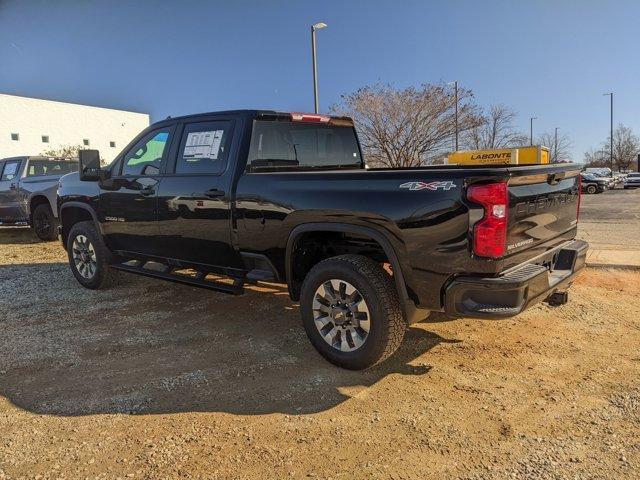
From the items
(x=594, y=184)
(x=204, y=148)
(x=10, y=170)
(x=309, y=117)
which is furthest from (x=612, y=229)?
(x=594, y=184)

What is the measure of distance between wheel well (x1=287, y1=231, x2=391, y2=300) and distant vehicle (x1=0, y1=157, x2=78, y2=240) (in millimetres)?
7527

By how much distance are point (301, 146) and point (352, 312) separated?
1.95m

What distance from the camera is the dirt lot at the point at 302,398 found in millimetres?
2654

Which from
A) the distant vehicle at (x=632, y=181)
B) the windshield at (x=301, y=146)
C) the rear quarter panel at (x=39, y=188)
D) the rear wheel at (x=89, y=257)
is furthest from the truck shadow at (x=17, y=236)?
the distant vehicle at (x=632, y=181)

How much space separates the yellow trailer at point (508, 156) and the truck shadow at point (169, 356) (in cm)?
987

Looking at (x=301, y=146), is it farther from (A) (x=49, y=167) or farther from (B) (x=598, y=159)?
(B) (x=598, y=159)

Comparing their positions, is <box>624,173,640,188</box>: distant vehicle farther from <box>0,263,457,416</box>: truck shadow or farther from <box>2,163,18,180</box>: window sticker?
<box>2,163,18,180</box>: window sticker

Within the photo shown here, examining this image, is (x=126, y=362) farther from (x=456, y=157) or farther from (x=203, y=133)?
(x=456, y=157)

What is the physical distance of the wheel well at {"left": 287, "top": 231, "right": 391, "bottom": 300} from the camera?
3.94 metres

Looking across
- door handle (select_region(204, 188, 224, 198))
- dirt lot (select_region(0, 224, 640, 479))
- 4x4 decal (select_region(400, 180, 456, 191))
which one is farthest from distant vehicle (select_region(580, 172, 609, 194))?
4x4 decal (select_region(400, 180, 456, 191))

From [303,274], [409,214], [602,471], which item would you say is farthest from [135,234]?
[602,471]

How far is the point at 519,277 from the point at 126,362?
3.04 meters

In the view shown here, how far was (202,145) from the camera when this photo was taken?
4.68 meters

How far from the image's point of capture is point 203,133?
4715mm
